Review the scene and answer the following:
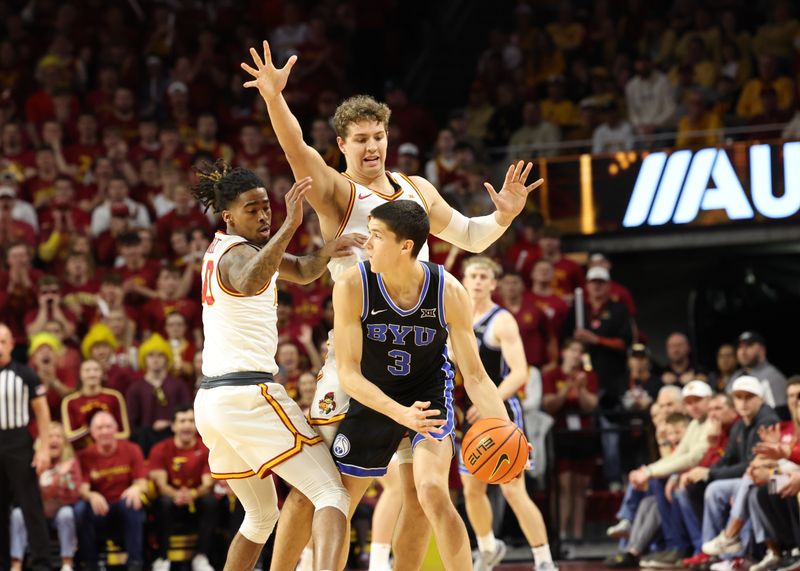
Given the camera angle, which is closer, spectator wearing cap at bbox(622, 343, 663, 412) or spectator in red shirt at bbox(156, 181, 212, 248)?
spectator wearing cap at bbox(622, 343, 663, 412)

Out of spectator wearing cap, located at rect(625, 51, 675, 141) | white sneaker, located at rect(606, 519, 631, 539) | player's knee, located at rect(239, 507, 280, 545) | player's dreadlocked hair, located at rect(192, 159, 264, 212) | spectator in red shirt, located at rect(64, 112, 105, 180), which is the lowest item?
white sneaker, located at rect(606, 519, 631, 539)

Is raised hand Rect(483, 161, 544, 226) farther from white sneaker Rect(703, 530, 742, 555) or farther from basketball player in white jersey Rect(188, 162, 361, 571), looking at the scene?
white sneaker Rect(703, 530, 742, 555)

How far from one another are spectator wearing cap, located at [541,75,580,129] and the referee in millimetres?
7253

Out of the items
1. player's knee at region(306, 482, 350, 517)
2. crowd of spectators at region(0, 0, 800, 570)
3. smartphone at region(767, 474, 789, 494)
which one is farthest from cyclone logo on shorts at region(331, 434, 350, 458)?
smartphone at region(767, 474, 789, 494)

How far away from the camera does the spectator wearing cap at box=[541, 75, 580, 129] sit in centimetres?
1526

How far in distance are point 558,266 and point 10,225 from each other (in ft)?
17.7

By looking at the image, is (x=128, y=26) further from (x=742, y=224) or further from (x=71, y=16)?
(x=742, y=224)

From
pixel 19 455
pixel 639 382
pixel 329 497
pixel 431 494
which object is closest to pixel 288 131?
pixel 329 497

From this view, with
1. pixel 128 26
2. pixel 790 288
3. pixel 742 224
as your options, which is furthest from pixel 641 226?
pixel 128 26

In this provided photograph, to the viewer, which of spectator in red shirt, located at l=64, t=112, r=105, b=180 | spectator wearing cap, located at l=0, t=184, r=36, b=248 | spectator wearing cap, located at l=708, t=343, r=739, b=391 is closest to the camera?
spectator wearing cap, located at l=708, t=343, r=739, b=391

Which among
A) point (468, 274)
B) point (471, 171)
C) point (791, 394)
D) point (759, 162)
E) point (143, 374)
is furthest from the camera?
point (471, 171)

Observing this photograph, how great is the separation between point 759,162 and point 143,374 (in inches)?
245

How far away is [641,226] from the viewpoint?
44.9 ft

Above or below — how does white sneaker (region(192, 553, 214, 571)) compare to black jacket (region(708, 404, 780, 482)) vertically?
below
